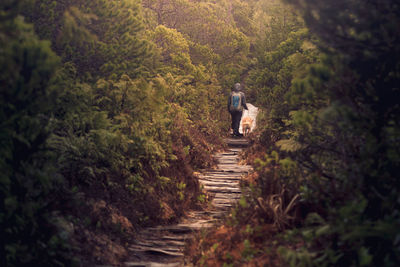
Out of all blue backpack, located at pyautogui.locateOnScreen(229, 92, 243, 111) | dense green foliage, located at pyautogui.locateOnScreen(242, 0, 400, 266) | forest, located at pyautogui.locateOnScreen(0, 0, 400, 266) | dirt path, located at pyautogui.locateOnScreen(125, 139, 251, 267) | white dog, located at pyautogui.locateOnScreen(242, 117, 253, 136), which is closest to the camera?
dense green foliage, located at pyautogui.locateOnScreen(242, 0, 400, 266)

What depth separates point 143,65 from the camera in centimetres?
983

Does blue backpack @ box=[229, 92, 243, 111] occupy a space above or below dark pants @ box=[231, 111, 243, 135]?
above

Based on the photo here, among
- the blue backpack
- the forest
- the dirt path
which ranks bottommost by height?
the dirt path

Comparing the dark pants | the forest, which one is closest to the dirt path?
the forest

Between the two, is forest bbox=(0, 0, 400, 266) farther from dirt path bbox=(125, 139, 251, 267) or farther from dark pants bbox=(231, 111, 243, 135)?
dark pants bbox=(231, 111, 243, 135)

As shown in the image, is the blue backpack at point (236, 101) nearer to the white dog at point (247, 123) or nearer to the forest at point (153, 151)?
the white dog at point (247, 123)

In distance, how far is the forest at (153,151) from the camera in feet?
15.3

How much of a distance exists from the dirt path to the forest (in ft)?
0.92

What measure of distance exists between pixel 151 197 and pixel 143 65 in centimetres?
290

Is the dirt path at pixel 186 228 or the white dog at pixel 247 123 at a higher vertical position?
the white dog at pixel 247 123

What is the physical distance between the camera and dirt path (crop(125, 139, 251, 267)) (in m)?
7.30

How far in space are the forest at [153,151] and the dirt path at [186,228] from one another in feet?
0.92

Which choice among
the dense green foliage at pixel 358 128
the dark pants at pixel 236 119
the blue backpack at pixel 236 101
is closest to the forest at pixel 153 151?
the dense green foliage at pixel 358 128

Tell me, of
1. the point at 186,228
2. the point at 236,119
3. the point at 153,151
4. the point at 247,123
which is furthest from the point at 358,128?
the point at 236,119
